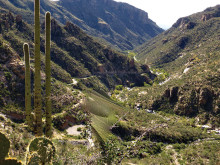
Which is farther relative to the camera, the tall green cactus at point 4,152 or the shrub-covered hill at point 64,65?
the shrub-covered hill at point 64,65

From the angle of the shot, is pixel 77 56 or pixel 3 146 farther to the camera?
pixel 77 56

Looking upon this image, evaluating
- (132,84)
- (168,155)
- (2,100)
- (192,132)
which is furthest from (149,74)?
(2,100)

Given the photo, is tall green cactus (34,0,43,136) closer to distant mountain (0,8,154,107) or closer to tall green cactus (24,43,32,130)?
tall green cactus (24,43,32,130)

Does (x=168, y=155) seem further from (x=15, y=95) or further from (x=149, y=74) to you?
(x=149, y=74)

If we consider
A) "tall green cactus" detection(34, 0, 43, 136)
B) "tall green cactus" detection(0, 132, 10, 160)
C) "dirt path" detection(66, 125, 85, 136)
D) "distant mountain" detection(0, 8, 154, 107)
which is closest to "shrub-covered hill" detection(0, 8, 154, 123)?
"distant mountain" detection(0, 8, 154, 107)

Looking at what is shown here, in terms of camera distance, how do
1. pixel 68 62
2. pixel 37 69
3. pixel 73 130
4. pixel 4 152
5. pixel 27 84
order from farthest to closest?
pixel 68 62
pixel 73 130
pixel 27 84
pixel 37 69
pixel 4 152

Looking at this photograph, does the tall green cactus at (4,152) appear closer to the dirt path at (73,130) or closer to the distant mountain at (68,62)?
the dirt path at (73,130)

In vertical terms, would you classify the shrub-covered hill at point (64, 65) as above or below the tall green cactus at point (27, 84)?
above

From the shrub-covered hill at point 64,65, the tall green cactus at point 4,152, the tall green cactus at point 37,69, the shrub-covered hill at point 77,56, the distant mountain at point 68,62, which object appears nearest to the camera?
the tall green cactus at point 4,152

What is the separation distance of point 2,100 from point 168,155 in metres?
26.0

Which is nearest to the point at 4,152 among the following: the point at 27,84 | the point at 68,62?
the point at 27,84

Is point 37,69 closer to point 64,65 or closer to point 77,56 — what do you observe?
point 64,65

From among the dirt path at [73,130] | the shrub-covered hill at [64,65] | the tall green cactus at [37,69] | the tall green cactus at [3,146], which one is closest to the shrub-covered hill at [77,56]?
the shrub-covered hill at [64,65]

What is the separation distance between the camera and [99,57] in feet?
259
